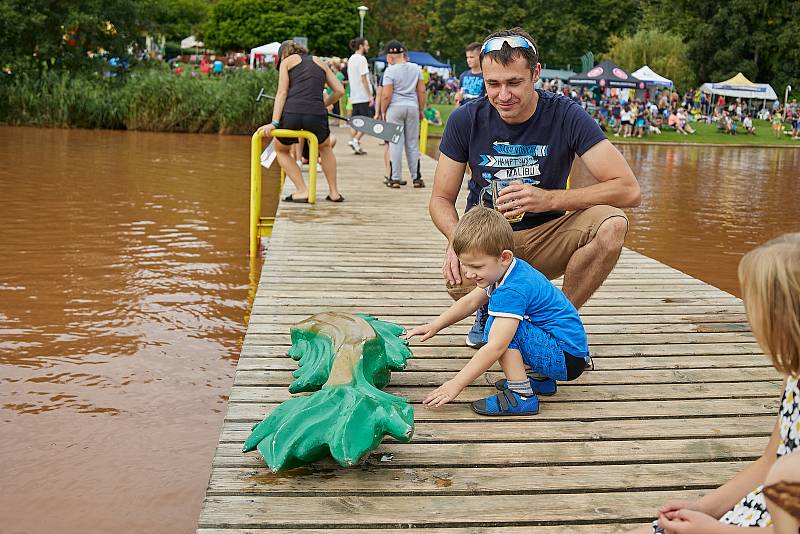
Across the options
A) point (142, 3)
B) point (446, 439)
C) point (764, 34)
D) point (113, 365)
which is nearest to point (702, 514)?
point (446, 439)

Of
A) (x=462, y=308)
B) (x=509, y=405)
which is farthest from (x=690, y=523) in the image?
(x=462, y=308)

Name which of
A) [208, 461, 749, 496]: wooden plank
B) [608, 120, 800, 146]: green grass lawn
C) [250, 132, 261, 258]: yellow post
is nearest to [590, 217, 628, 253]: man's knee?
[208, 461, 749, 496]: wooden plank

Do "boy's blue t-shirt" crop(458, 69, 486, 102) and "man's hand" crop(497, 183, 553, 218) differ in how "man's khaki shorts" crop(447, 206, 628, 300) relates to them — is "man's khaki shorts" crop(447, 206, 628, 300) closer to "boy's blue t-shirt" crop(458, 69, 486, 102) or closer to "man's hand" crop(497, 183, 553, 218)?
"man's hand" crop(497, 183, 553, 218)

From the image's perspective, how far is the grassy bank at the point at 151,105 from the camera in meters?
21.7

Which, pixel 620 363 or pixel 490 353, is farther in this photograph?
pixel 620 363

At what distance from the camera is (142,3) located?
27234 mm

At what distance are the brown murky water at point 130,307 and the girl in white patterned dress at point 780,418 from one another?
7.17 ft

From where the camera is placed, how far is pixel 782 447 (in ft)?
7.16

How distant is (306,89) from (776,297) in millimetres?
7337

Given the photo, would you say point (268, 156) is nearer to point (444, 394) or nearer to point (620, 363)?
point (620, 363)

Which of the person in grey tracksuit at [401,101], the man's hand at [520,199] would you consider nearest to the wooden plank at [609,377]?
the man's hand at [520,199]

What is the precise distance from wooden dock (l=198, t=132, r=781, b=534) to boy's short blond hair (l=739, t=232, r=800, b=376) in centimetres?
99

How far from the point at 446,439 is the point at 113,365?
9.91 ft

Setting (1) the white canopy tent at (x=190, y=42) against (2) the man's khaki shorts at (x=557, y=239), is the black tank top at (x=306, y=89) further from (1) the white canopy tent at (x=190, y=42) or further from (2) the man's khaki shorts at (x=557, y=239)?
(1) the white canopy tent at (x=190, y=42)
